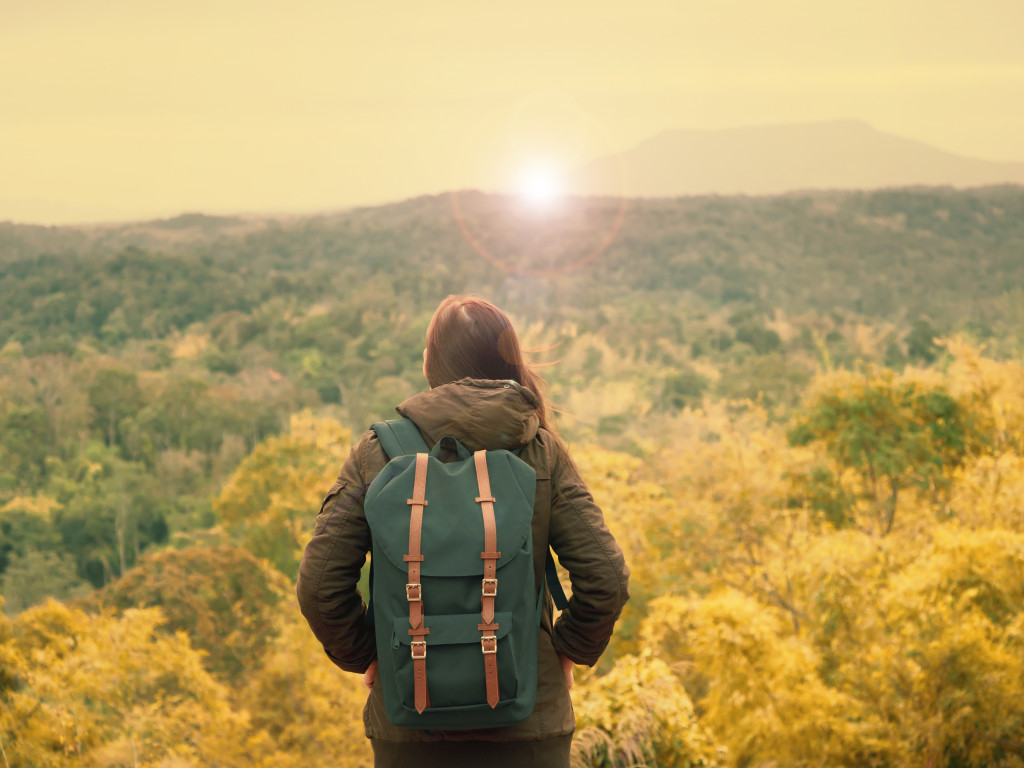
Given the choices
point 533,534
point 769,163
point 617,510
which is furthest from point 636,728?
point 769,163

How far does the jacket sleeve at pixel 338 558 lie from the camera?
1760 mm

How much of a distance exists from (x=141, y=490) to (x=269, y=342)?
42.4 metres

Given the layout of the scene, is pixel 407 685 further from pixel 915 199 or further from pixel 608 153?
pixel 608 153

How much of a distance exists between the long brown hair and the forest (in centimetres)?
10

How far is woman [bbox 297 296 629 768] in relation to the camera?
176cm

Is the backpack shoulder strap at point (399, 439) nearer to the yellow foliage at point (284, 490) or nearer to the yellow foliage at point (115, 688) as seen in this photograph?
the yellow foliage at point (115, 688)

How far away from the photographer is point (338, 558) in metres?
1.78

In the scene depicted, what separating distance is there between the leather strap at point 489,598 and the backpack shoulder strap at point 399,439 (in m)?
0.19

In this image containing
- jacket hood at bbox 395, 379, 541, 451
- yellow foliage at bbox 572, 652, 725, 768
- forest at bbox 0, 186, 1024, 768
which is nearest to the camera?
jacket hood at bbox 395, 379, 541, 451

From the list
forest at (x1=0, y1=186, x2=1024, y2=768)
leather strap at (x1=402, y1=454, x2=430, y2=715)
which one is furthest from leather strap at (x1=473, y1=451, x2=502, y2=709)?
forest at (x1=0, y1=186, x2=1024, y2=768)

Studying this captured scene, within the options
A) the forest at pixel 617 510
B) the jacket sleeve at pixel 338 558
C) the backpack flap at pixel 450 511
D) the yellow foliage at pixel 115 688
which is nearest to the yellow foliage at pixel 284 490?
the forest at pixel 617 510

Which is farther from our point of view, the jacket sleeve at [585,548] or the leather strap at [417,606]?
the jacket sleeve at [585,548]

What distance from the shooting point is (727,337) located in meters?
73.5

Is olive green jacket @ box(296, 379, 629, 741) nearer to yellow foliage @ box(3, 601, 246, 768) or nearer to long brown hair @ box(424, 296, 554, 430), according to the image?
long brown hair @ box(424, 296, 554, 430)
